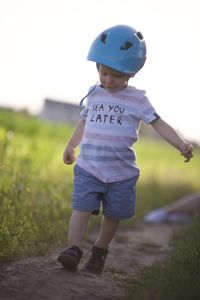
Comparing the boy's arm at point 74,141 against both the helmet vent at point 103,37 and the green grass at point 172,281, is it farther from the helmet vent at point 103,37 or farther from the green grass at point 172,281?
the green grass at point 172,281

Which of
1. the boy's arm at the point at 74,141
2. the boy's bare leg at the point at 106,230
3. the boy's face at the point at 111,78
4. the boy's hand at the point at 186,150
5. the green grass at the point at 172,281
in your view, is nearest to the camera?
the green grass at the point at 172,281

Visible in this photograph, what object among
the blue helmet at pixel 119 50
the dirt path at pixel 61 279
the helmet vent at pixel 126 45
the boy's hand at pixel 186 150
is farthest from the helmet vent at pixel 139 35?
the dirt path at pixel 61 279

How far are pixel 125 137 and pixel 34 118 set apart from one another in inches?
385

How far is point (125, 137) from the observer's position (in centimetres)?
469

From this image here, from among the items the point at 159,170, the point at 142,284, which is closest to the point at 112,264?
the point at 142,284

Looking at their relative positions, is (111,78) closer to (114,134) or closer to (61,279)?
(114,134)

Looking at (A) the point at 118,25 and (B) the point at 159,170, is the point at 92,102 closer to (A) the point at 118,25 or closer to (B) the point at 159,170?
(A) the point at 118,25

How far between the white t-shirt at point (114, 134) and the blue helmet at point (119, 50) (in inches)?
8.1

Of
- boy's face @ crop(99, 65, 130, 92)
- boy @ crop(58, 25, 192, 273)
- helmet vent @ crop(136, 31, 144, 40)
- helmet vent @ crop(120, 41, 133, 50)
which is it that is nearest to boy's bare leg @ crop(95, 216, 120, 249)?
boy @ crop(58, 25, 192, 273)

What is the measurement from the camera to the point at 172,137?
183 inches

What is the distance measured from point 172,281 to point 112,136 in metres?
1.13

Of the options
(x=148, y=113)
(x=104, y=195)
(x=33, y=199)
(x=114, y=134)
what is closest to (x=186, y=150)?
(x=148, y=113)

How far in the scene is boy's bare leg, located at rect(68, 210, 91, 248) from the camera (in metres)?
4.61

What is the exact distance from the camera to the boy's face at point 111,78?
4664 mm
